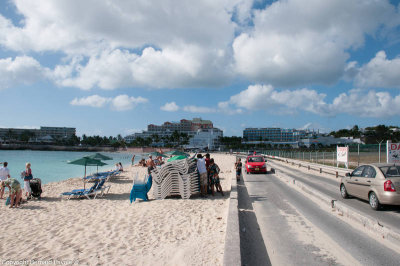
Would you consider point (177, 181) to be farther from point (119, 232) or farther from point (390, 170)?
point (390, 170)

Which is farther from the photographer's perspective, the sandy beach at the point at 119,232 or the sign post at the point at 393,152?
the sign post at the point at 393,152

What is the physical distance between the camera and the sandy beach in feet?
16.7

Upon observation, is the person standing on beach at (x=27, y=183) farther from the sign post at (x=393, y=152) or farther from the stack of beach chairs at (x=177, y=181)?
the sign post at (x=393, y=152)

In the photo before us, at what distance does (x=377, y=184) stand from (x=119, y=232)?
737cm

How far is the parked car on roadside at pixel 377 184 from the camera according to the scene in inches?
306

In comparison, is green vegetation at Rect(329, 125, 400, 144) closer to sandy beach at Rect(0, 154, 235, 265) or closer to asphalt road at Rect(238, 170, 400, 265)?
asphalt road at Rect(238, 170, 400, 265)

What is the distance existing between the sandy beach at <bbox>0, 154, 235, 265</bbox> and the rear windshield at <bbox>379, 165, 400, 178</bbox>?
496 centimetres

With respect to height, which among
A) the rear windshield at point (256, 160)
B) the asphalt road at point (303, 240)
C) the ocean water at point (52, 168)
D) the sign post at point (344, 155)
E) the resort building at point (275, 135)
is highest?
the resort building at point (275, 135)

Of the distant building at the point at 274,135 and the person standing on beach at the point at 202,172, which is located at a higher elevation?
the distant building at the point at 274,135

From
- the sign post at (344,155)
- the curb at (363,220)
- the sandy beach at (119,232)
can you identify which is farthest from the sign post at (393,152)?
the sandy beach at (119,232)

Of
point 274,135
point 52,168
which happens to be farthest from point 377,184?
point 274,135

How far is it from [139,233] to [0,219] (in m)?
5.15

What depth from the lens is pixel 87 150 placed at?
169m

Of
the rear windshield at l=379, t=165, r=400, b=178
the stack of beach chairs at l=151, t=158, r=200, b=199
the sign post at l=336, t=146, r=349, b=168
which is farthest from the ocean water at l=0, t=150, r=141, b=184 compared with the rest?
the sign post at l=336, t=146, r=349, b=168
